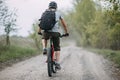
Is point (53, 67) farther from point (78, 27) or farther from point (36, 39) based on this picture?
point (78, 27)

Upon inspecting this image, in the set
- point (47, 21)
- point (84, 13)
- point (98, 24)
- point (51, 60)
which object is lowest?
point (98, 24)

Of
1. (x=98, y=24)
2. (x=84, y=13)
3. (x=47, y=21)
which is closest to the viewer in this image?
(x=47, y=21)

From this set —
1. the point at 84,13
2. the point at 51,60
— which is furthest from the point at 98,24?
the point at 51,60

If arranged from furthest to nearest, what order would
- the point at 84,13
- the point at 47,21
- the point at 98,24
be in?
the point at 84,13
the point at 98,24
the point at 47,21

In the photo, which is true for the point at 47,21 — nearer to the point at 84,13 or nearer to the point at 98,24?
the point at 98,24

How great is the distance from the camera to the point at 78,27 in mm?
53531

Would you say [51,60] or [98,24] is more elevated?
[51,60]

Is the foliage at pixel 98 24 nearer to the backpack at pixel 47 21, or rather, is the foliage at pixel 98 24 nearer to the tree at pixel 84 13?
the tree at pixel 84 13

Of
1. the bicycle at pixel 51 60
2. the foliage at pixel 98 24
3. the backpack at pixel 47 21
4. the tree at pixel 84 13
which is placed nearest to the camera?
the bicycle at pixel 51 60

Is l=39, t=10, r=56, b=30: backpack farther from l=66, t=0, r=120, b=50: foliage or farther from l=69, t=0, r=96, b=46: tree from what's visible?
l=69, t=0, r=96, b=46: tree

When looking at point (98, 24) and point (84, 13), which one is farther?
point (84, 13)

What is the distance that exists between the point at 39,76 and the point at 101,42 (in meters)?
29.3

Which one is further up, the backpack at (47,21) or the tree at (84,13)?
the backpack at (47,21)

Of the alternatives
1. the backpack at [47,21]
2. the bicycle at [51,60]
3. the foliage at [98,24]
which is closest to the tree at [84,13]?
the foliage at [98,24]
